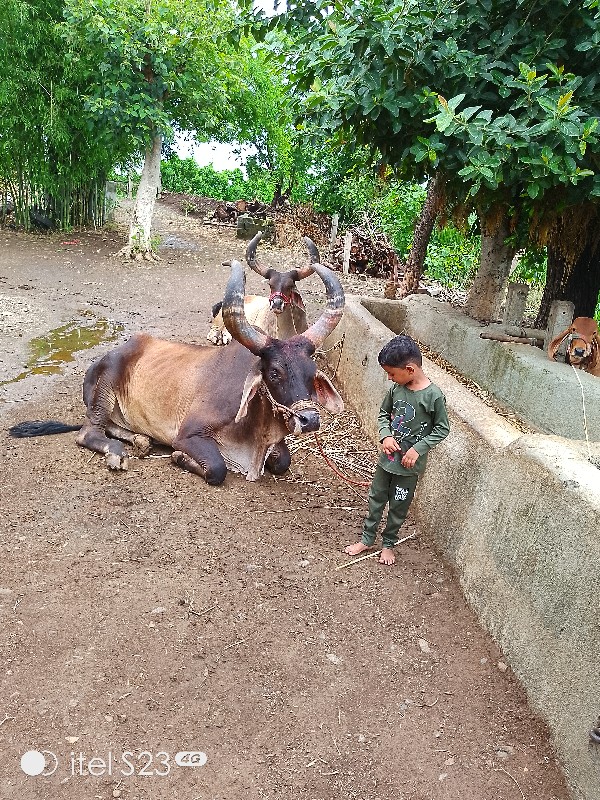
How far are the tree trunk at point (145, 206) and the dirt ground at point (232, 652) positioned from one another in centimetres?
1017

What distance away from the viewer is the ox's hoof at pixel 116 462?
478cm

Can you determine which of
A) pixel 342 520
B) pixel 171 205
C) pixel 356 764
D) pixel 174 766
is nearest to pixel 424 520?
pixel 342 520

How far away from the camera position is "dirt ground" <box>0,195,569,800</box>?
8.17 feet

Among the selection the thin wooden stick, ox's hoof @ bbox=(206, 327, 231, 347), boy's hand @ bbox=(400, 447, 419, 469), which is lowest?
the thin wooden stick

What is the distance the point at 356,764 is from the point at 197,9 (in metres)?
13.2

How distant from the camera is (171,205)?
24.9 metres

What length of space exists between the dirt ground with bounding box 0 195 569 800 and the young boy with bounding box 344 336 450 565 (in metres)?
0.42

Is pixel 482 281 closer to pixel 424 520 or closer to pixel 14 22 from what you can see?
pixel 424 520

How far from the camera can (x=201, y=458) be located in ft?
15.3

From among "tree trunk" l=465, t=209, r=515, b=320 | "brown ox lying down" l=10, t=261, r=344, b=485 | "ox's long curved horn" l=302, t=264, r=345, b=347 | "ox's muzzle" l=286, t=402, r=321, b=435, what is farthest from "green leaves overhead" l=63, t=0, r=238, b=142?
"ox's muzzle" l=286, t=402, r=321, b=435

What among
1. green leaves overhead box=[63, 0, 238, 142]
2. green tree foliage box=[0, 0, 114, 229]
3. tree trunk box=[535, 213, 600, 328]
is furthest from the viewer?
green tree foliage box=[0, 0, 114, 229]

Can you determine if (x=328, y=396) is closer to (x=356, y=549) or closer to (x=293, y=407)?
(x=293, y=407)

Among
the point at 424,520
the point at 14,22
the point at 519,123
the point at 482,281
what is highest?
the point at 14,22

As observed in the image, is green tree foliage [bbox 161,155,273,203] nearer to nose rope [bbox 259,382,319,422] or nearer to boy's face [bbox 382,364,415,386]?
nose rope [bbox 259,382,319,422]
